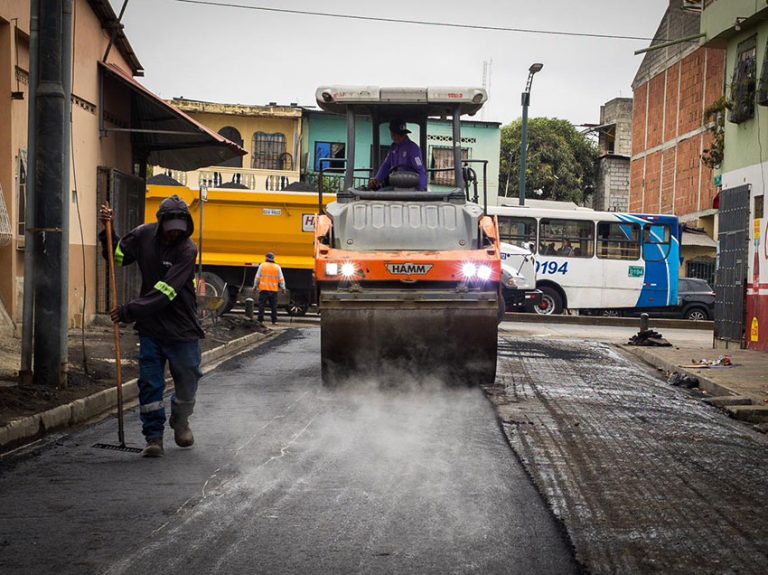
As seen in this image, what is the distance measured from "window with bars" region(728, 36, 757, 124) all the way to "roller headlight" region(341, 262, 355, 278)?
37.0 feet

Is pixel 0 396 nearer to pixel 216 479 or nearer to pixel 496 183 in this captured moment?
pixel 216 479

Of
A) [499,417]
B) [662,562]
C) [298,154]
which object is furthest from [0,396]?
[298,154]

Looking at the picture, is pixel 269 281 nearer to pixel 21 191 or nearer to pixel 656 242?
pixel 21 191

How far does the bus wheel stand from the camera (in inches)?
1174

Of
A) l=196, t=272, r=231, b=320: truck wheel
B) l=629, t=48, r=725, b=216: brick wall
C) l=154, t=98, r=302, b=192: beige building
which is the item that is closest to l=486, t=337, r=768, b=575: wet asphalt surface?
l=196, t=272, r=231, b=320: truck wheel

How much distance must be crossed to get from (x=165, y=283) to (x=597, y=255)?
23.7 meters

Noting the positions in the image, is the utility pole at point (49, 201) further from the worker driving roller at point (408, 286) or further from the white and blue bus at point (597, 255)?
the white and blue bus at point (597, 255)

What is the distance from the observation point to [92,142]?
17.5 m

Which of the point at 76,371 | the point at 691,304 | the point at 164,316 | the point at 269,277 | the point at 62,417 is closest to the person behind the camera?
the point at 164,316

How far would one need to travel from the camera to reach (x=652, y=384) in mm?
13312

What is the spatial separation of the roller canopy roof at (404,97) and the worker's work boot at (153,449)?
567 cm

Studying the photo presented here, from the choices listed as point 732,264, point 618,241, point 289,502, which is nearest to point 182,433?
point 289,502

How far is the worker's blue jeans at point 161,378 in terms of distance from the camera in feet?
24.3

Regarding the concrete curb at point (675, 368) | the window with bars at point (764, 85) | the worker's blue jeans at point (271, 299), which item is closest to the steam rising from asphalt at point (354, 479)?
the concrete curb at point (675, 368)
